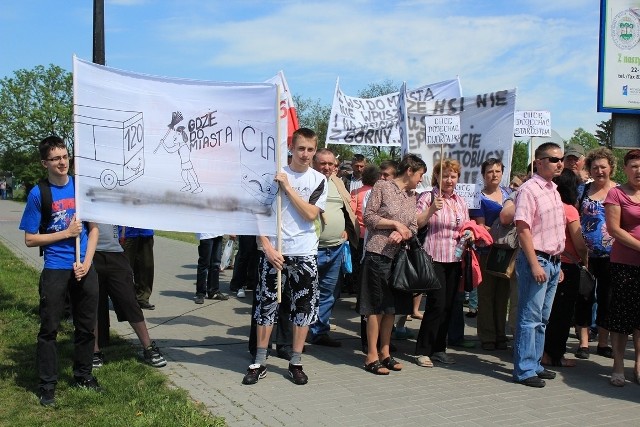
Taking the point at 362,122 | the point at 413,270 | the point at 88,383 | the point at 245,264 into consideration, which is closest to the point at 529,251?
the point at 413,270

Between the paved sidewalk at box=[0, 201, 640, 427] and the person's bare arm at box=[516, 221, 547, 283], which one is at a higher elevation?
the person's bare arm at box=[516, 221, 547, 283]

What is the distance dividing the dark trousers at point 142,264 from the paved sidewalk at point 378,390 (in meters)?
1.31

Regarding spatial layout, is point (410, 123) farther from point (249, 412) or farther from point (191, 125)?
point (249, 412)

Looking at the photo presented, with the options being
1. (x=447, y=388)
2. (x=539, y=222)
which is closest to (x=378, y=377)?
(x=447, y=388)

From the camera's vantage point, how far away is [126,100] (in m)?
5.62

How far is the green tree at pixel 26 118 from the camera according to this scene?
206ft

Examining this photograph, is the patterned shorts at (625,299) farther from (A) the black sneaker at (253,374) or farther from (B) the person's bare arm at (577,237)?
(A) the black sneaker at (253,374)

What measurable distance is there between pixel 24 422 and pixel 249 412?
1567mm

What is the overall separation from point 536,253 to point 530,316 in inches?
21.8

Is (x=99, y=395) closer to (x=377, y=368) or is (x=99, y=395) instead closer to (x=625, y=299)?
(x=377, y=368)

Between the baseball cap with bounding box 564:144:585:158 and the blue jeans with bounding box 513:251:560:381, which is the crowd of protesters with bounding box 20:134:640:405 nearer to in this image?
the blue jeans with bounding box 513:251:560:381

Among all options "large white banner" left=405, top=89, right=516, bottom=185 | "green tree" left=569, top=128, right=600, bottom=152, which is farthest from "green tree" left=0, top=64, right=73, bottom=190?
"large white banner" left=405, top=89, right=516, bottom=185

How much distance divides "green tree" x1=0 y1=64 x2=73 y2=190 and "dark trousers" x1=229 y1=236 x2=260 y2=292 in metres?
56.6

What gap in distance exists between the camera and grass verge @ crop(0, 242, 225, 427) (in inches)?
186
